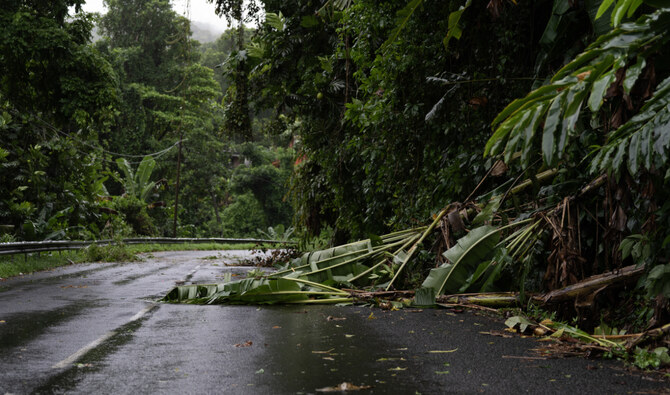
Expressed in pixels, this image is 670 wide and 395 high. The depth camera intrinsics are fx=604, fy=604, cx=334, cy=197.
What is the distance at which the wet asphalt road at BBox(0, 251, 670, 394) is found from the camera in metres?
4.22

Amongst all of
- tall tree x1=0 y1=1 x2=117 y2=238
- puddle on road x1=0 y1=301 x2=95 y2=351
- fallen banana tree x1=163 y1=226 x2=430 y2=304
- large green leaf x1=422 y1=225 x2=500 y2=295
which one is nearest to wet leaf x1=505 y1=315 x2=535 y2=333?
large green leaf x1=422 y1=225 x2=500 y2=295

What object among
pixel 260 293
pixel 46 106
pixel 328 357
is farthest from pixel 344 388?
pixel 46 106

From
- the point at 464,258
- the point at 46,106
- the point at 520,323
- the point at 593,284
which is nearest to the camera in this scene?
the point at 593,284

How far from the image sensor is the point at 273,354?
5363mm

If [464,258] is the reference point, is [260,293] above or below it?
below

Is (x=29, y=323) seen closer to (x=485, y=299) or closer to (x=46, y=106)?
(x=485, y=299)

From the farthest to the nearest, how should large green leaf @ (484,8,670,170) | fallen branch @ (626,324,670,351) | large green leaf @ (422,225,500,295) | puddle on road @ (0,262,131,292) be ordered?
puddle on road @ (0,262,131,292) < large green leaf @ (422,225,500,295) < fallen branch @ (626,324,670,351) < large green leaf @ (484,8,670,170)

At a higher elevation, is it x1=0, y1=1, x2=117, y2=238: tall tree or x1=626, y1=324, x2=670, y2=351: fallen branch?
x1=0, y1=1, x2=117, y2=238: tall tree

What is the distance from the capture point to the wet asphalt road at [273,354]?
4219 mm

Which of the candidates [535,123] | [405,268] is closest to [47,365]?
[535,123]

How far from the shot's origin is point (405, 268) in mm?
9750

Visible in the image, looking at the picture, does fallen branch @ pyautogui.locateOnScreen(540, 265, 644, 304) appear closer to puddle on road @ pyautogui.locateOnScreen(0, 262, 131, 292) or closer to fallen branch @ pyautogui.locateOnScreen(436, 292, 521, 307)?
fallen branch @ pyautogui.locateOnScreen(436, 292, 521, 307)

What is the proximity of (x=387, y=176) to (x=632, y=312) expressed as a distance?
614 cm

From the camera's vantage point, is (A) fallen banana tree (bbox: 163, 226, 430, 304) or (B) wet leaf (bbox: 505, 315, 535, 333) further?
(A) fallen banana tree (bbox: 163, 226, 430, 304)
